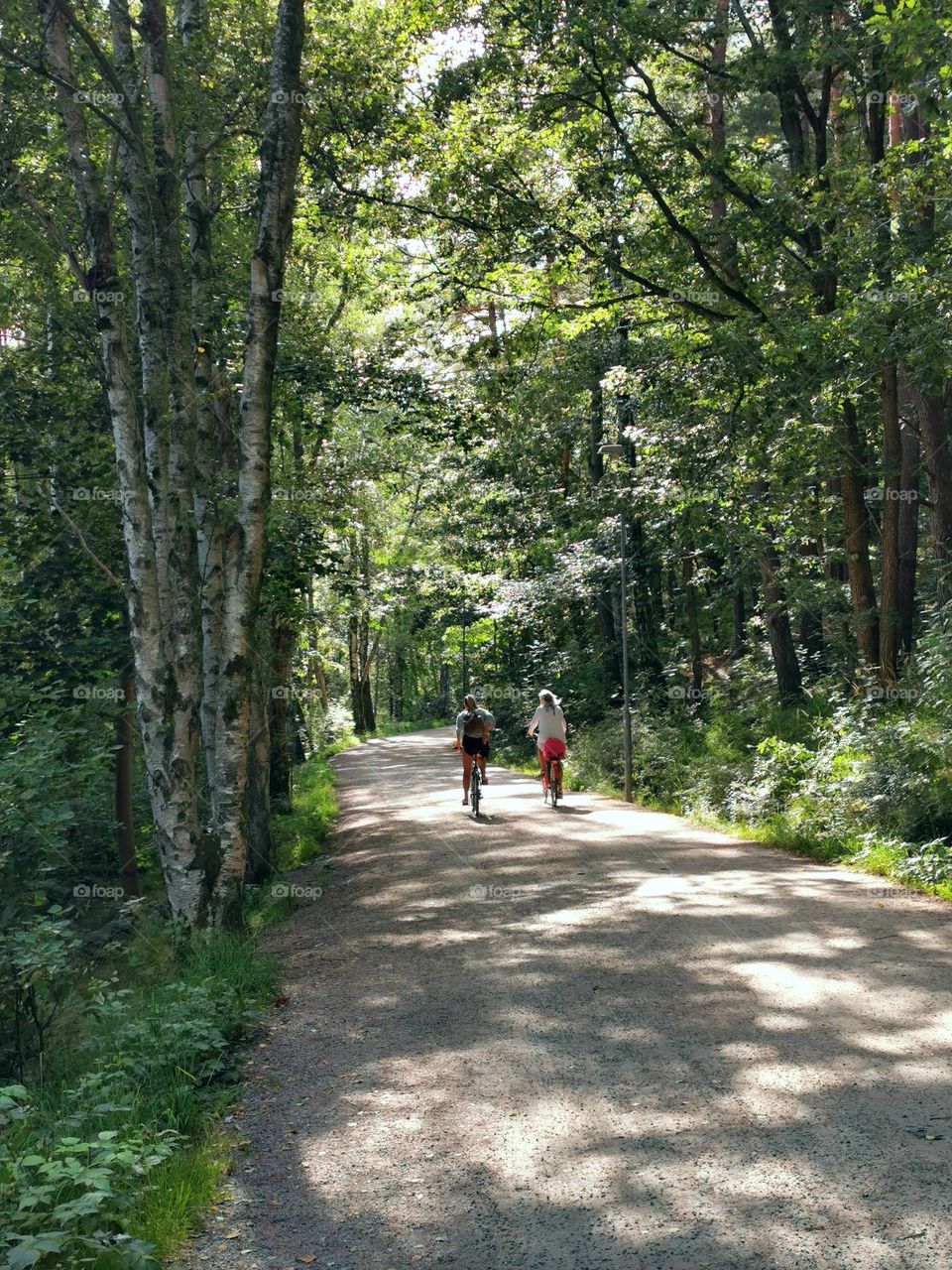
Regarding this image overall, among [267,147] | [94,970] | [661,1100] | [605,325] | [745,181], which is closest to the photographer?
[661,1100]

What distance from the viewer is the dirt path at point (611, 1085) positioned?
4.33m

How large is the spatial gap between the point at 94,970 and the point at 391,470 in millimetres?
9858

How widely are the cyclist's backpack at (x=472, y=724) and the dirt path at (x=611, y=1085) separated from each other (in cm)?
683

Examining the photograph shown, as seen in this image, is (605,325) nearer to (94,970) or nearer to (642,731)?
(642,731)

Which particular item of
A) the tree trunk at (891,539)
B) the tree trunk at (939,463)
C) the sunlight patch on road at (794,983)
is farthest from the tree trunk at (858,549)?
the sunlight patch on road at (794,983)

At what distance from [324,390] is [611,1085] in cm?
1135

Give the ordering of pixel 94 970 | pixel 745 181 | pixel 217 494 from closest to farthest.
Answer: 1. pixel 217 494
2. pixel 94 970
3. pixel 745 181

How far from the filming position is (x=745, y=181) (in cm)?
1595

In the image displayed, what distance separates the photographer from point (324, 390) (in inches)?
600

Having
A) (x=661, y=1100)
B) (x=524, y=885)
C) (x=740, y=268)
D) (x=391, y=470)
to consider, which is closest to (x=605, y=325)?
(x=740, y=268)

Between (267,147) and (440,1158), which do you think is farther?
(267,147)

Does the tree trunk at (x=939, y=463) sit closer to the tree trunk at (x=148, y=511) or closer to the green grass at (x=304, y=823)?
the tree trunk at (x=148, y=511)

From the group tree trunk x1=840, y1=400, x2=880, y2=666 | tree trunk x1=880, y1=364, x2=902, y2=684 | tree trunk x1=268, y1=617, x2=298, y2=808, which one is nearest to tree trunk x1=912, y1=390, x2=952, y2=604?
tree trunk x1=880, y1=364, x2=902, y2=684

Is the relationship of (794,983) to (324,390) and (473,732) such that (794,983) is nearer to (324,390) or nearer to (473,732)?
(324,390)
